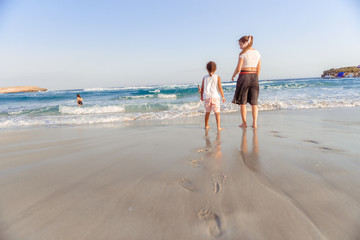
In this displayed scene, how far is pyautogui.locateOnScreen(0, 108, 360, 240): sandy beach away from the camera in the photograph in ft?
3.75

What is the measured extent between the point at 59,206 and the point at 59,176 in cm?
68

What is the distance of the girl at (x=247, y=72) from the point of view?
400cm

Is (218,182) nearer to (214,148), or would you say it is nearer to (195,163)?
(195,163)

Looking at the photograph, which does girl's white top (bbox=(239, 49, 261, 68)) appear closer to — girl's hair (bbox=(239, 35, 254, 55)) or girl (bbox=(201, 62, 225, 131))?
girl's hair (bbox=(239, 35, 254, 55))

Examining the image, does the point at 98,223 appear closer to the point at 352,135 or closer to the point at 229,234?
the point at 229,234

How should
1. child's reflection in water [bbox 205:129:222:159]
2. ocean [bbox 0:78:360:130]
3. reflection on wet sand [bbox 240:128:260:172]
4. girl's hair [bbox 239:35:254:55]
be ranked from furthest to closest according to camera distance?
ocean [bbox 0:78:360:130] → girl's hair [bbox 239:35:254:55] → child's reflection in water [bbox 205:129:222:159] → reflection on wet sand [bbox 240:128:260:172]

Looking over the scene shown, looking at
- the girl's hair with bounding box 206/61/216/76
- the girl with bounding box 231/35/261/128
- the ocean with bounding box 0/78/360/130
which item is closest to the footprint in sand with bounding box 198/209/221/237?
the girl with bounding box 231/35/261/128

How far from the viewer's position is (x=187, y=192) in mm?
1542

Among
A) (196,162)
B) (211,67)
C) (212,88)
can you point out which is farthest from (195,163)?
(211,67)

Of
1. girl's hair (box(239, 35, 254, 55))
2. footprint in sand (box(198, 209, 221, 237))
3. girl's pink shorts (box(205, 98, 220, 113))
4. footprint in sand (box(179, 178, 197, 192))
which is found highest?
girl's hair (box(239, 35, 254, 55))

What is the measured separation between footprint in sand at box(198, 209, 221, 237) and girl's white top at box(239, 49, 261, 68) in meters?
3.49

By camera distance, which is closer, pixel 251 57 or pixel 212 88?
pixel 251 57

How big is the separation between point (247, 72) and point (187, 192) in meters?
3.27

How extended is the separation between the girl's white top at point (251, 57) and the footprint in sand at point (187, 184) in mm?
3134
